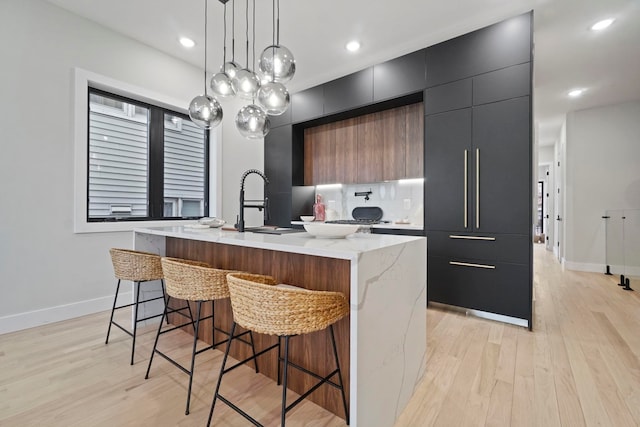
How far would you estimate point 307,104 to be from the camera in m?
4.25

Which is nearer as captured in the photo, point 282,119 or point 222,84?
point 222,84

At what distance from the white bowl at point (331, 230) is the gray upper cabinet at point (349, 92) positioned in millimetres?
2436

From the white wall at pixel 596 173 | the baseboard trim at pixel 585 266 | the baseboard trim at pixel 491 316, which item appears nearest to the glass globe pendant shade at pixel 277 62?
the baseboard trim at pixel 491 316

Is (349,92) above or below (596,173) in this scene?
above

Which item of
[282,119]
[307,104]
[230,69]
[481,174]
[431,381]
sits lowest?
[431,381]

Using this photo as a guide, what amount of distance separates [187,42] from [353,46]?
193 cm

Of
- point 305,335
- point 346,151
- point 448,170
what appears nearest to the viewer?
point 305,335

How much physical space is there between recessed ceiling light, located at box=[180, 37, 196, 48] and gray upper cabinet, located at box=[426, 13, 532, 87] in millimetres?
2667

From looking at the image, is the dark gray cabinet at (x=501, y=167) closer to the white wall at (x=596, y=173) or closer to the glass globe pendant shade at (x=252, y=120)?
the glass globe pendant shade at (x=252, y=120)

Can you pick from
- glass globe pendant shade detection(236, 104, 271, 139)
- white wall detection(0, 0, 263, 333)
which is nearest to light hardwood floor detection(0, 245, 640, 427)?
white wall detection(0, 0, 263, 333)

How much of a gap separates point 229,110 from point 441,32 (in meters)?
2.99

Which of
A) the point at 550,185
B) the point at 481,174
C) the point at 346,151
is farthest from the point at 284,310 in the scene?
the point at 550,185

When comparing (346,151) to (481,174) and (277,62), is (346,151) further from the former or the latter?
(277,62)

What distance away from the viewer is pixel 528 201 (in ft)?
8.21
